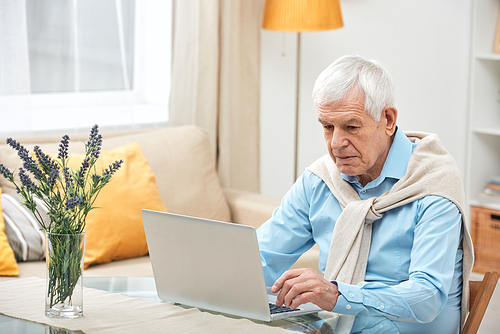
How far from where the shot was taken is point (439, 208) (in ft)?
4.39

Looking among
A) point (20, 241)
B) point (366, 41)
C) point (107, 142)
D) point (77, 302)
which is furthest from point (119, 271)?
point (366, 41)

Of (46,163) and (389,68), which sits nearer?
(46,163)

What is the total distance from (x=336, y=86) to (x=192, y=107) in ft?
5.85

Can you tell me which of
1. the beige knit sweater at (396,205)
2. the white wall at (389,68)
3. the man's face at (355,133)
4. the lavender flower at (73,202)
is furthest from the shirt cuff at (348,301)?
the white wall at (389,68)

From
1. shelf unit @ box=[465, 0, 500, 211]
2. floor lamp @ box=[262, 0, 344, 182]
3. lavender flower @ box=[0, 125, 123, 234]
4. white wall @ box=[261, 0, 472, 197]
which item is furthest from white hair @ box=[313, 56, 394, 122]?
white wall @ box=[261, 0, 472, 197]

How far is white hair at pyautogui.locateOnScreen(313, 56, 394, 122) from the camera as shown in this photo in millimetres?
1376

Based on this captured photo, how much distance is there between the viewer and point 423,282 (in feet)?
4.09

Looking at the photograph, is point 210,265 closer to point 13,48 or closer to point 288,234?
point 288,234

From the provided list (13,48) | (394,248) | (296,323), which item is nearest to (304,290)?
→ (296,323)

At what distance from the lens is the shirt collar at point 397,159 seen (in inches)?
56.5

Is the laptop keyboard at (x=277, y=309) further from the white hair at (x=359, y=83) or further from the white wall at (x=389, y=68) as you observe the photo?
the white wall at (x=389, y=68)

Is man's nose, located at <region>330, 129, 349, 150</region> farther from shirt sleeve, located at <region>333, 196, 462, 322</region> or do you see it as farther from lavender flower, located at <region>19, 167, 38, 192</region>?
lavender flower, located at <region>19, 167, 38, 192</region>

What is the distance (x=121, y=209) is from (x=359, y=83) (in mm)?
1156

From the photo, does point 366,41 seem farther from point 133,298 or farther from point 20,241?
point 133,298
